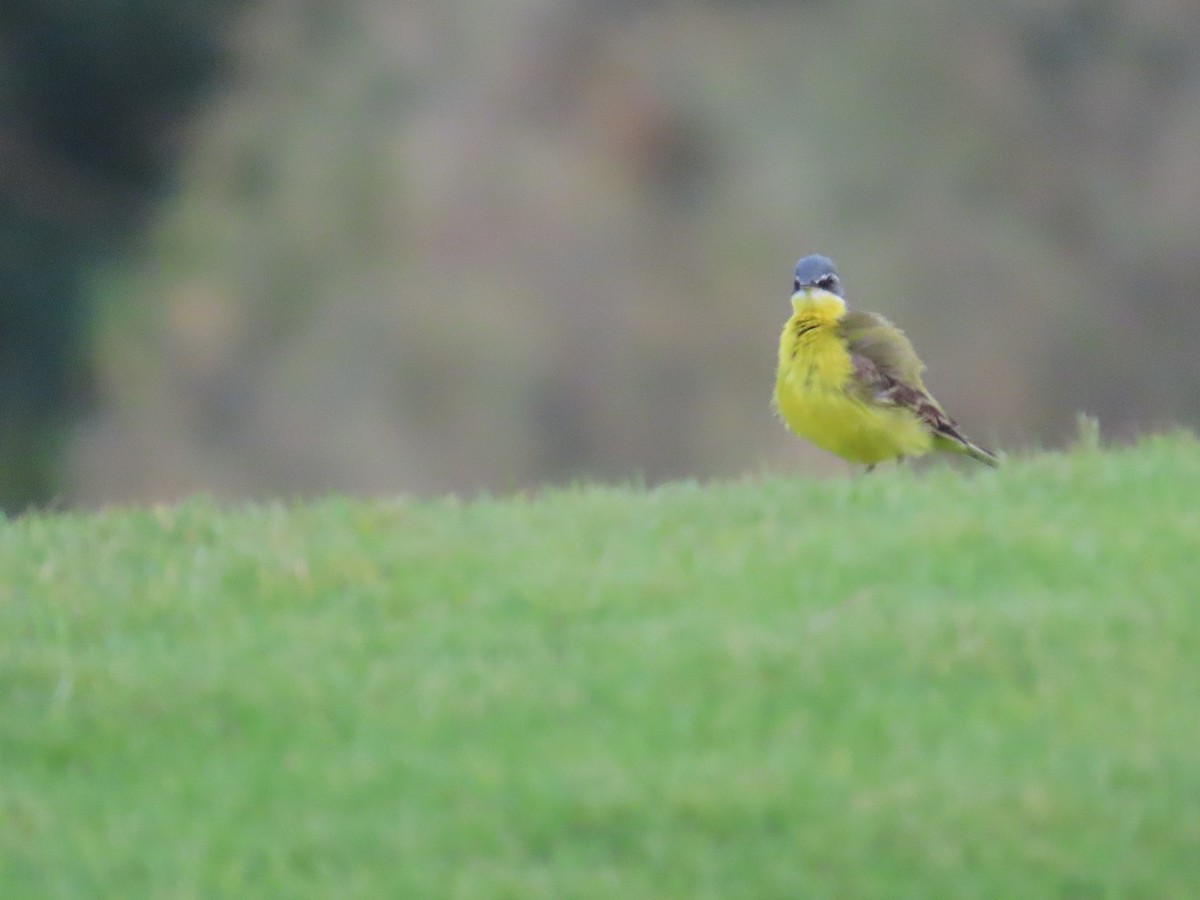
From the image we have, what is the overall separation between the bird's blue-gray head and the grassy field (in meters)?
2.07

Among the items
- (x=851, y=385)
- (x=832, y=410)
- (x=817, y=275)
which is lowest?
(x=832, y=410)

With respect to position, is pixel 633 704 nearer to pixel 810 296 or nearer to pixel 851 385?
pixel 851 385

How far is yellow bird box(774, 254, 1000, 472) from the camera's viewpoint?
10.3 meters

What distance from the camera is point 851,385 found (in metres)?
10.3

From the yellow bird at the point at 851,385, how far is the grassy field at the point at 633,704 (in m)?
1.37

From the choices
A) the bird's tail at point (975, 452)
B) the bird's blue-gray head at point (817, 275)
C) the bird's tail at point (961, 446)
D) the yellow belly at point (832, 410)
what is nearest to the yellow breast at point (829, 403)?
the yellow belly at point (832, 410)

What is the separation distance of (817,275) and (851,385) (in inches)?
31.8

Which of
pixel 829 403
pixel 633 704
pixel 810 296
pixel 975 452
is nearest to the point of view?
pixel 633 704

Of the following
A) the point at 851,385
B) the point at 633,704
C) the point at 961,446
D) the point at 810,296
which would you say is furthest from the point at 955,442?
the point at 633,704

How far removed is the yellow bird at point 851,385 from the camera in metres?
10.3

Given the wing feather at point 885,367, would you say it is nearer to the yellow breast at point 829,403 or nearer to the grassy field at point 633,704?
the yellow breast at point 829,403

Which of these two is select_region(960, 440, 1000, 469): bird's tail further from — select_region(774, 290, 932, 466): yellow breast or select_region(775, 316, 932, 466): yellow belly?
select_region(775, 316, 932, 466): yellow belly

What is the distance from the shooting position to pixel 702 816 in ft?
19.5

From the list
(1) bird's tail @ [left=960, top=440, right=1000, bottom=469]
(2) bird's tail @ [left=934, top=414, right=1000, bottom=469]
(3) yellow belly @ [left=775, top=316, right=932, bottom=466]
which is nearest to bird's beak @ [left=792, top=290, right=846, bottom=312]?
(3) yellow belly @ [left=775, top=316, right=932, bottom=466]
